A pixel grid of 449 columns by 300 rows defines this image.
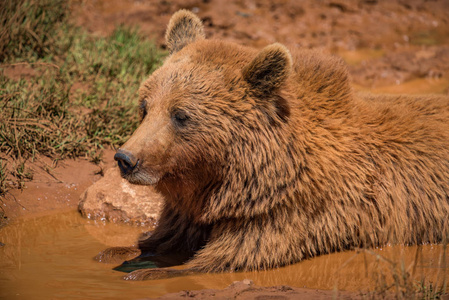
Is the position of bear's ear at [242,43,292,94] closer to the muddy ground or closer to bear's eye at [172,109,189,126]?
bear's eye at [172,109,189,126]

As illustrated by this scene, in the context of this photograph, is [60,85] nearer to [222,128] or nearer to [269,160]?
[222,128]

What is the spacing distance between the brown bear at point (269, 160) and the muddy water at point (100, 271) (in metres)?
0.13

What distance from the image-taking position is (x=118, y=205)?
5.95 meters

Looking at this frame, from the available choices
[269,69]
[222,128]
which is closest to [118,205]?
[222,128]

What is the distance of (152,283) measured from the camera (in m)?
4.34

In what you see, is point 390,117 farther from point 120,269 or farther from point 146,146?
point 120,269

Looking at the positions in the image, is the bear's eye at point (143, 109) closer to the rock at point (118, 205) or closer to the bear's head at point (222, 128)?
the bear's head at point (222, 128)

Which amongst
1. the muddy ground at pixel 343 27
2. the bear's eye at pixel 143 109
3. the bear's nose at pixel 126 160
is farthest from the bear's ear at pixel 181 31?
the muddy ground at pixel 343 27

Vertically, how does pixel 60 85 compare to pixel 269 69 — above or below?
below

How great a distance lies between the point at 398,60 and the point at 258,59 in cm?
696

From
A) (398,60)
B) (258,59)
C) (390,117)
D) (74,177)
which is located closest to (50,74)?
(74,177)

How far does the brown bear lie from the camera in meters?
4.45

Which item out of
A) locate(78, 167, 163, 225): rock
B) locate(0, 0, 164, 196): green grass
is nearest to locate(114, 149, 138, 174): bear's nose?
locate(78, 167, 163, 225): rock

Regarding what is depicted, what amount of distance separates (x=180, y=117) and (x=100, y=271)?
138 cm
